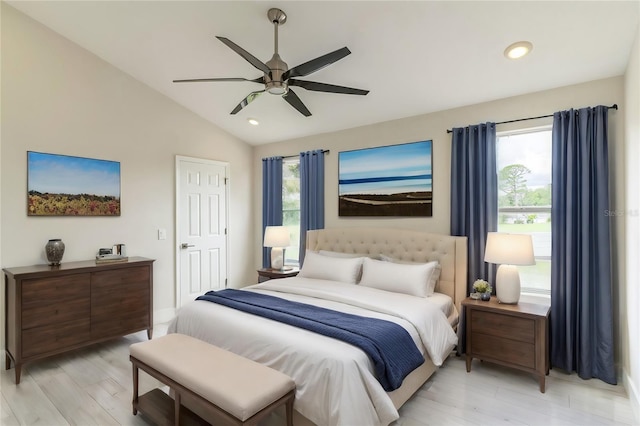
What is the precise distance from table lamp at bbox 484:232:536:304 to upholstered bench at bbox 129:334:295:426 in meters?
2.10

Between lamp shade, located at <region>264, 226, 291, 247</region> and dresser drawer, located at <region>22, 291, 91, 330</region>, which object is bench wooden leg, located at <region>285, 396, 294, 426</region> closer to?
dresser drawer, located at <region>22, 291, 91, 330</region>

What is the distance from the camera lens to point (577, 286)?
2.87 metres

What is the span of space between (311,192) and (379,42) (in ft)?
7.80

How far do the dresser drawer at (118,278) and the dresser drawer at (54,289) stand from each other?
8cm

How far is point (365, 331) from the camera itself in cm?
213

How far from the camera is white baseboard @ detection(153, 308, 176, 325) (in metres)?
4.28

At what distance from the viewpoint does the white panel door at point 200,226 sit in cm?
459

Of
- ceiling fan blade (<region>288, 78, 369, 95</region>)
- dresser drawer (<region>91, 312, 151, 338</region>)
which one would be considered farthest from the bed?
ceiling fan blade (<region>288, 78, 369, 95</region>)

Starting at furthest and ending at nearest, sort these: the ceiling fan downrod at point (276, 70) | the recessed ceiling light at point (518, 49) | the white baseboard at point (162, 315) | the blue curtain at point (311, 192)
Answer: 1. the blue curtain at point (311, 192)
2. the white baseboard at point (162, 315)
3. the recessed ceiling light at point (518, 49)
4. the ceiling fan downrod at point (276, 70)

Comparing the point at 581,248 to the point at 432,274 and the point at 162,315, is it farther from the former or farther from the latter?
the point at 162,315

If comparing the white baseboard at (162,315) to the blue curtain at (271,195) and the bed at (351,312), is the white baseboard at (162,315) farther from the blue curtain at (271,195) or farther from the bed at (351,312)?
the bed at (351,312)

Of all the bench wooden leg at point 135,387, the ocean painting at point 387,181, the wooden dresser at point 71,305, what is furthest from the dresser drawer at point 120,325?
the ocean painting at point 387,181

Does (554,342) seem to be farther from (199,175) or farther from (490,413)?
(199,175)

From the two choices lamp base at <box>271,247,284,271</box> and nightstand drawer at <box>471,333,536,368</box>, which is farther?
lamp base at <box>271,247,284,271</box>
